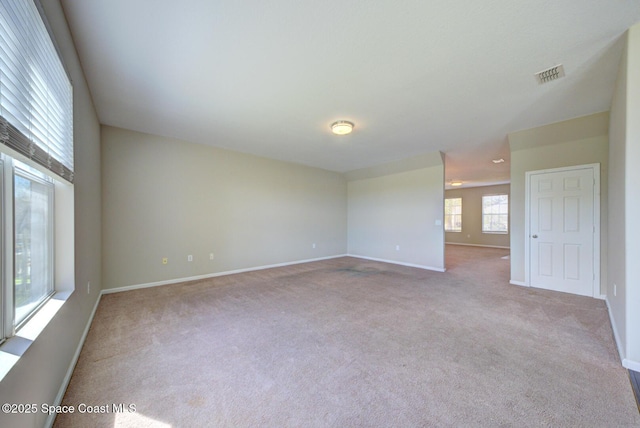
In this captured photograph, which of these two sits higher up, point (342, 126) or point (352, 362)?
point (342, 126)

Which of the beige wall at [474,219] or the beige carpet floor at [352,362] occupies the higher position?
the beige wall at [474,219]

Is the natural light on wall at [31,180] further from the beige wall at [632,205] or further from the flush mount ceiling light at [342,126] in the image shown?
the beige wall at [632,205]

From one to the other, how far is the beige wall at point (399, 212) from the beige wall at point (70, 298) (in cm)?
548

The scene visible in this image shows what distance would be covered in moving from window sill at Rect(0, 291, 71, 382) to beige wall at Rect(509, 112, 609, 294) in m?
5.69

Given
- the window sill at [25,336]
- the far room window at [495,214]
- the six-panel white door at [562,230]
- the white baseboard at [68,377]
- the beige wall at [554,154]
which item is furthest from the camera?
the far room window at [495,214]

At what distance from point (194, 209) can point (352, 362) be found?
3920 mm

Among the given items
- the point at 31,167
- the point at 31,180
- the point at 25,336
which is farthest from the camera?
the point at 31,180

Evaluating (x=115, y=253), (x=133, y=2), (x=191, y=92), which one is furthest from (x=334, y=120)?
(x=115, y=253)

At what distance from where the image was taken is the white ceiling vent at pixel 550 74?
7.77 feet

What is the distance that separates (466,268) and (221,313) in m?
5.29

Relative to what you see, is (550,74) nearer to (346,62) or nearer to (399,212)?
(346,62)

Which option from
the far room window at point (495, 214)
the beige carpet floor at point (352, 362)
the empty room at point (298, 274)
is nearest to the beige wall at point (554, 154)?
the empty room at point (298, 274)

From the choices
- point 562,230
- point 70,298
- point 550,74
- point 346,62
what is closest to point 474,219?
point 562,230

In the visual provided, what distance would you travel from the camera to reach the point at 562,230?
387 cm
